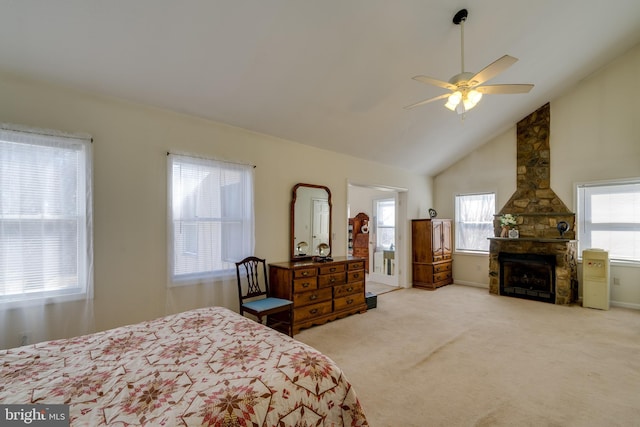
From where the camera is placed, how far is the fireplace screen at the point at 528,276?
5.18 metres

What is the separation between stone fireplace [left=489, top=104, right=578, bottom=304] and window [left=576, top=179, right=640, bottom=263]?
24 centimetres

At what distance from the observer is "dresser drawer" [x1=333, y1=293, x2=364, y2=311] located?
4.18m

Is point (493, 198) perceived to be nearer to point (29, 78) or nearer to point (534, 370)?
point (534, 370)

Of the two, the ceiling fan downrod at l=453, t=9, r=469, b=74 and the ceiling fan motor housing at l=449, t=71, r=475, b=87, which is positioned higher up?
the ceiling fan downrod at l=453, t=9, r=469, b=74

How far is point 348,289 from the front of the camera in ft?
14.3

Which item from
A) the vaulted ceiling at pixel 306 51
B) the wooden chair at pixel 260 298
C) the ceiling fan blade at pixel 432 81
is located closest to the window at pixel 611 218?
the vaulted ceiling at pixel 306 51

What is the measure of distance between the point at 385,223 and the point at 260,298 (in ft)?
12.7

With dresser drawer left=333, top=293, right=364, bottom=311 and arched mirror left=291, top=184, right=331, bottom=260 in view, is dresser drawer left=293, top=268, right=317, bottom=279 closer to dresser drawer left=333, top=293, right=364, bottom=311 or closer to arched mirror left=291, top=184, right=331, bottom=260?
arched mirror left=291, top=184, right=331, bottom=260

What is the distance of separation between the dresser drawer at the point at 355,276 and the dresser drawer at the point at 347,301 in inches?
9.5

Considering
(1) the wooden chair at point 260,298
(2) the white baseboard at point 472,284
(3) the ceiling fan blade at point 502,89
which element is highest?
(3) the ceiling fan blade at point 502,89

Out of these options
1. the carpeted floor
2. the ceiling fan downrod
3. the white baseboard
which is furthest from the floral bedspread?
the white baseboard

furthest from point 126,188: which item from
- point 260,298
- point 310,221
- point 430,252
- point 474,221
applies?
point 474,221

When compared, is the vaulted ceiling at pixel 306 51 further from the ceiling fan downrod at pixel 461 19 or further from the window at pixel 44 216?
the window at pixel 44 216

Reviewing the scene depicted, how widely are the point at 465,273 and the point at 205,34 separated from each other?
6.66 m
